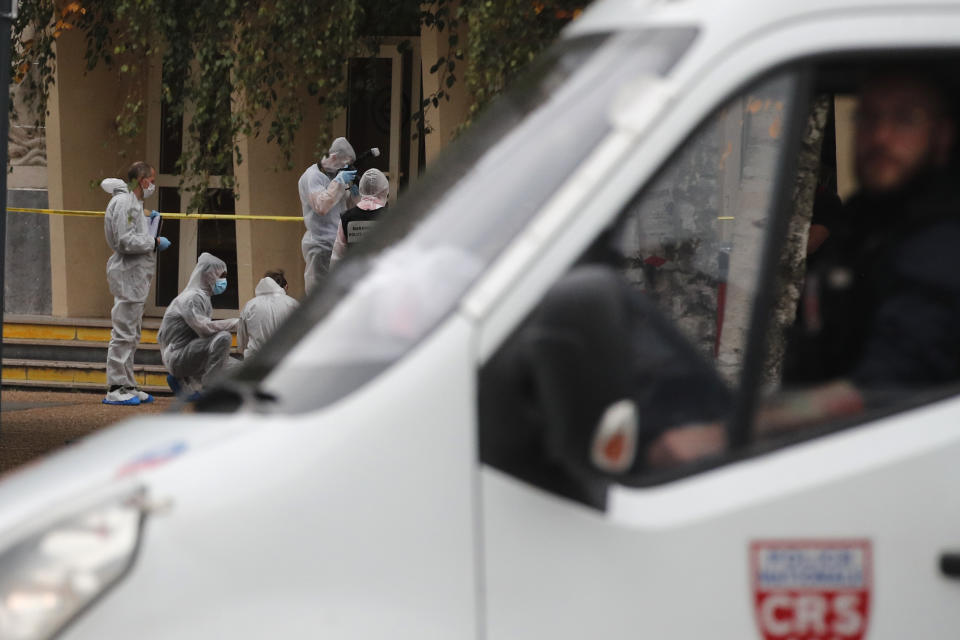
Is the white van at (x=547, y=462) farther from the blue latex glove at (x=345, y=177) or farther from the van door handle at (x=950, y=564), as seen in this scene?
the blue latex glove at (x=345, y=177)

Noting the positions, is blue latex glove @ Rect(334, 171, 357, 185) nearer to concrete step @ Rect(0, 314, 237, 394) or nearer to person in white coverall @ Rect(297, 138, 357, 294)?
person in white coverall @ Rect(297, 138, 357, 294)

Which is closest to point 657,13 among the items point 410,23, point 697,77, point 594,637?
point 697,77

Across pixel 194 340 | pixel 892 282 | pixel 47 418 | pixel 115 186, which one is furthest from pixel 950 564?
pixel 115 186

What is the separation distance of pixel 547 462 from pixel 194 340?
359 inches

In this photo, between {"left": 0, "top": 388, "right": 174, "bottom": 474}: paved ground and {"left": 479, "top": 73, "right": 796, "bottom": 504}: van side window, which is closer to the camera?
{"left": 479, "top": 73, "right": 796, "bottom": 504}: van side window

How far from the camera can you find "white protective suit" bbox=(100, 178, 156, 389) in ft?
41.8

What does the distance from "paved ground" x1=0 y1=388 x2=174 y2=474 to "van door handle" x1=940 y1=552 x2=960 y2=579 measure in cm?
773

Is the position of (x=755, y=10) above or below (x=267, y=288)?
above

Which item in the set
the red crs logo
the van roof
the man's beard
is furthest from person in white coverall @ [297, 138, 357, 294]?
the red crs logo

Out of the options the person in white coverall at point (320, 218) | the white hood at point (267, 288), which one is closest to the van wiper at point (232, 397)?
the white hood at point (267, 288)

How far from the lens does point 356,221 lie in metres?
11.4

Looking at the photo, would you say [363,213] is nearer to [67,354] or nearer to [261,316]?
[261,316]

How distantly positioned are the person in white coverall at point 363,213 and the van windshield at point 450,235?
8.92 m

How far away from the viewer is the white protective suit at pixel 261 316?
1023 centimetres
